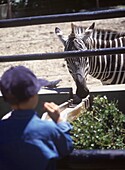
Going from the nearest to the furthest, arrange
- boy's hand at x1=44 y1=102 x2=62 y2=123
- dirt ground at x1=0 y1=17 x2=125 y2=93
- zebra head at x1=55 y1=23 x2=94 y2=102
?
1. boy's hand at x1=44 y1=102 x2=62 y2=123
2. zebra head at x1=55 y1=23 x2=94 y2=102
3. dirt ground at x1=0 y1=17 x2=125 y2=93

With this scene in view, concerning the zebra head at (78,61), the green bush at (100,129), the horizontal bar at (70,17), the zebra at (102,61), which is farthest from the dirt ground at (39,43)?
the horizontal bar at (70,17)

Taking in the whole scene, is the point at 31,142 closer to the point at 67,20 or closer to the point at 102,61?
the point at 67,20

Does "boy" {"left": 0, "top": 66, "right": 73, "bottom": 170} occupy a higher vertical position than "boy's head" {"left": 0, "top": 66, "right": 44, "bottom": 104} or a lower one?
lower

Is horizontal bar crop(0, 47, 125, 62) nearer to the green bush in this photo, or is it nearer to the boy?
the boy

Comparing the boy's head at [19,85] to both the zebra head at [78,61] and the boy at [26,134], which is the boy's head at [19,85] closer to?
the boy at [26,134]

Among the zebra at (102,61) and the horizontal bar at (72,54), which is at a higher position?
the horizontal bar at (72,54)

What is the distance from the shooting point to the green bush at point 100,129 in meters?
3.02

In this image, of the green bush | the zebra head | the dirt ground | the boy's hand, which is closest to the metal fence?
the boy's hand

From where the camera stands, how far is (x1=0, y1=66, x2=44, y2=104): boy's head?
1.75 metres

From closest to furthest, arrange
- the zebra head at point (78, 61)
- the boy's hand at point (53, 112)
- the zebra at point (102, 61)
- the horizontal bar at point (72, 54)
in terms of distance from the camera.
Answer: the boy's hand at point (53, 112) → the horizontal bar at point (72, 54) → the zebra head at point (78, 61) → the zebra at point (102, 61)

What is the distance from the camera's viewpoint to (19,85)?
1753mm

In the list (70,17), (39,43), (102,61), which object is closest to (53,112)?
(70,17)

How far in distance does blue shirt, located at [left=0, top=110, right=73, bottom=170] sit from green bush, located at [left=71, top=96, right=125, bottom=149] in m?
1.20

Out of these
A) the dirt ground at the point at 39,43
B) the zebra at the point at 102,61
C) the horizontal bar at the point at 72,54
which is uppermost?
the horizontal bar at the point at 72,54
